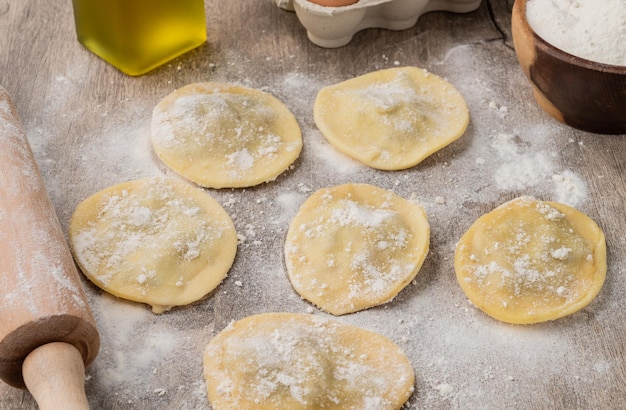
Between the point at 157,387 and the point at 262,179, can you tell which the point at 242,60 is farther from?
the point at 157,387

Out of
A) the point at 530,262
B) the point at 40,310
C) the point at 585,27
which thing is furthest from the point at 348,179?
the point at 40,310

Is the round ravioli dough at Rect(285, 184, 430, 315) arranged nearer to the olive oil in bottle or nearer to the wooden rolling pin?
the wooden rolling pin

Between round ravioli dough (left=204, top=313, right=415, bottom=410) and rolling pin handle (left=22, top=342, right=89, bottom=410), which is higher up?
rolling pin handle (left=22, top=342, right=89, bottom=410)

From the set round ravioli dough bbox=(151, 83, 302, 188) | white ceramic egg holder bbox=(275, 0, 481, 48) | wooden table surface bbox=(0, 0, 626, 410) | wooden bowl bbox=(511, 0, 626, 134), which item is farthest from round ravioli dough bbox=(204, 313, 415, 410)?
white ceramic egg holder bbox=(275, 0, 481, 48)

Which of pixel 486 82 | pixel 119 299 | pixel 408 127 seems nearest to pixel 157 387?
pixel 119 299

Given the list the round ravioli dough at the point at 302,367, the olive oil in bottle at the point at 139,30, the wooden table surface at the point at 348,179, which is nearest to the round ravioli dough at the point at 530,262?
the wooden table surface at the point at 348,179

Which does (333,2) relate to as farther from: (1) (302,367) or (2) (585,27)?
(1) (302,367)
